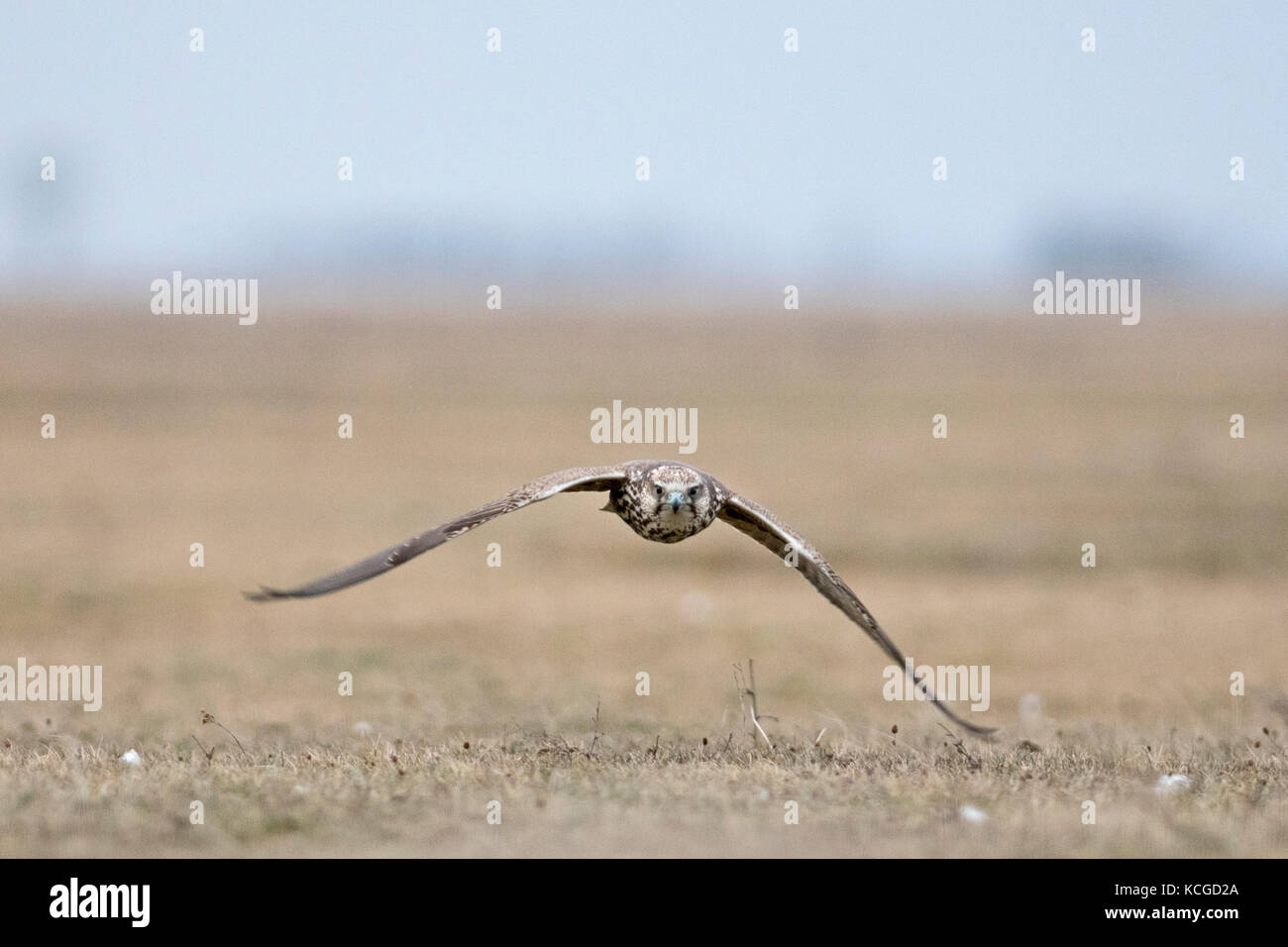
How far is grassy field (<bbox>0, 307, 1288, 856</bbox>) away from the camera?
7.24 meters

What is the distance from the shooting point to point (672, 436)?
3325cm

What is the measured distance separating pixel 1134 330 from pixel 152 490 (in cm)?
4758

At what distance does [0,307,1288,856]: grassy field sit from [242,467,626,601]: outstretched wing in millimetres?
988

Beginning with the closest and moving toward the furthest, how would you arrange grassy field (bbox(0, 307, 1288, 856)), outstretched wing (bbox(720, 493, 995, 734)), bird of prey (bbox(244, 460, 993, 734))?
grassy field (bbox(0, 307, 1288, 856)) < bird of prey (bbox(244, 460, 993, 734)) < outstretched wing (bbox(720, 493, 995, 734))

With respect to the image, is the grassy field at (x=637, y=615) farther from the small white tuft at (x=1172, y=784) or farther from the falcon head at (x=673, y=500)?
the falcon head at (x=673, y=500)

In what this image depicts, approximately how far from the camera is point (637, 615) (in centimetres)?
1852

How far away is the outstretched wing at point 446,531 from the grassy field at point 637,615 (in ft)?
3.24

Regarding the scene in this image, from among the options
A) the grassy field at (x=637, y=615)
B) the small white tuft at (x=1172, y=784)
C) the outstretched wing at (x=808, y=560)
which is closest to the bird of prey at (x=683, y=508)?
the outstretched wing at (x=808, y=560)

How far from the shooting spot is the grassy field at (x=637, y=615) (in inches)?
285

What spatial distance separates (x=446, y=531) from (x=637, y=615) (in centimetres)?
1056

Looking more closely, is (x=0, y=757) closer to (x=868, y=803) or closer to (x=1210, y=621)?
(x=868, y=803)

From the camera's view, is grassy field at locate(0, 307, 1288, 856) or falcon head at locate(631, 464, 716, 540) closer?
grassy field at locate(0, 307, 1288, 856)

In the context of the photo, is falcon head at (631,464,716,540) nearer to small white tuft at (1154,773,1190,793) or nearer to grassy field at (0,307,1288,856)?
grassy field at (0,307,1288,856)

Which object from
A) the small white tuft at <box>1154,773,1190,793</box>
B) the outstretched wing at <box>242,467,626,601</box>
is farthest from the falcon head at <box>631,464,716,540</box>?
the small white tuft at <box>1154,773,1190,793</box>
